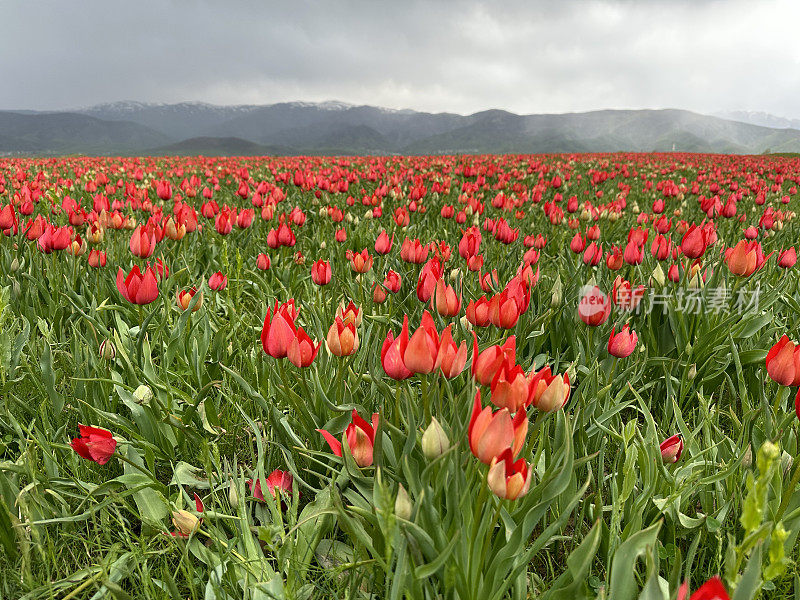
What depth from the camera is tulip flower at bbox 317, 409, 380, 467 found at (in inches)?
50.8

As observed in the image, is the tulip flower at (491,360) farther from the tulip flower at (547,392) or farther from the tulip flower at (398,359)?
the tulip flower at (398,359)

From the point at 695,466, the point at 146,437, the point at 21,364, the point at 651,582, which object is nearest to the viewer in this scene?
the point at 651,582

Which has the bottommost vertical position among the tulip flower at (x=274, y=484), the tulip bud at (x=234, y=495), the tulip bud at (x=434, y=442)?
the tulip flower at (x=274, y=484)

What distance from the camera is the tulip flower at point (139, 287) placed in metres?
2.03

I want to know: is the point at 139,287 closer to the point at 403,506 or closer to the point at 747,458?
the point at 403,506

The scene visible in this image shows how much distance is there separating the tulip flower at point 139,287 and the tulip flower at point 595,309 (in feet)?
6.02

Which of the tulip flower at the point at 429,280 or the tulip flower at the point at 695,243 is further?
the tulip flower at the point at 695,243

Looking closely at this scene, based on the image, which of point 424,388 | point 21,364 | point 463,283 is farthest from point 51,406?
point 463,283

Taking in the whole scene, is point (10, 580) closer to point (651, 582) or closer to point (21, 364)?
point (21, 364)

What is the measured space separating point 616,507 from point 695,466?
0.48 meters

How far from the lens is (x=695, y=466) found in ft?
5.10

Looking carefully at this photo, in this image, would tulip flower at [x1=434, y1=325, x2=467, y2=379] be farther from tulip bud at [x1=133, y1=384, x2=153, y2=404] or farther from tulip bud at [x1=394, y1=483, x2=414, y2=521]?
tulip bud at [x1=133, y1=384, x2=153, y2=404]

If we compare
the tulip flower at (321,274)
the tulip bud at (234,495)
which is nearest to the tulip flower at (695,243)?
the tulip flower at (321,274)

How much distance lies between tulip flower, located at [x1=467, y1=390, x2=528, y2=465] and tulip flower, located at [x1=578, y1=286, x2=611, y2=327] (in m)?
1.12
